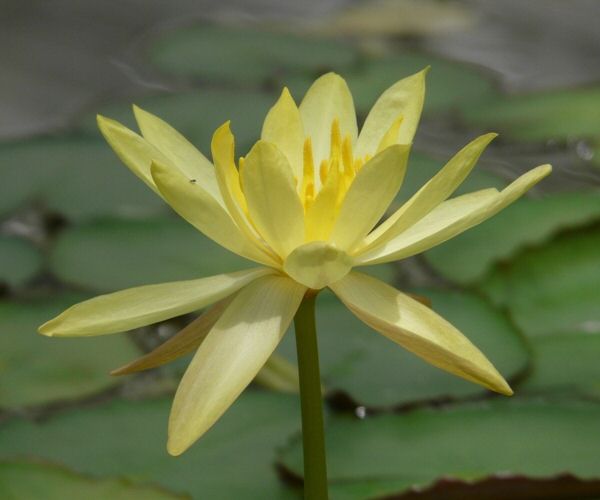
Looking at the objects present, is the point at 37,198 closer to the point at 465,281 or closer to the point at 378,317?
the point at 465,281

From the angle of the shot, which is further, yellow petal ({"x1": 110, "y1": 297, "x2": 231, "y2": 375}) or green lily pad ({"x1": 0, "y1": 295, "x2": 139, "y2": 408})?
green lily pad ({"x1": 0, "y1": 295, "x2": 139, "y2": 408})

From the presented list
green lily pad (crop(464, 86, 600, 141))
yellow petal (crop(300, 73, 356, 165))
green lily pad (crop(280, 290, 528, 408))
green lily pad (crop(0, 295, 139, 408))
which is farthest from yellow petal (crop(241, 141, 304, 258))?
green lily pad (crop(464, 86, 600, 141))

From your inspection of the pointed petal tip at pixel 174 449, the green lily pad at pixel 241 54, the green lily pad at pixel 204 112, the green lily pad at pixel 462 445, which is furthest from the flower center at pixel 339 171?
the green lily pad at pixel 241 54

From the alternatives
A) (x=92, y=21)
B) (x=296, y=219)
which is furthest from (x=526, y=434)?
(x=92, y=21)

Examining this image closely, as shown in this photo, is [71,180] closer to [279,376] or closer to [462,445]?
[279,376]

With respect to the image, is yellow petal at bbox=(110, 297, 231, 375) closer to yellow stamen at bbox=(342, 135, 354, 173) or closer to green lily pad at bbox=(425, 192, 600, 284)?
yellow stamen at bbox=(342, 135, 354, 173)

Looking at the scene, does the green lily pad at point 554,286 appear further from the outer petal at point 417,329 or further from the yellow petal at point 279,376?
the outer petal at point 417,329
